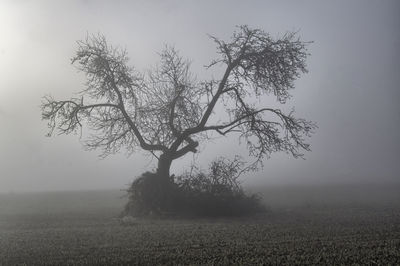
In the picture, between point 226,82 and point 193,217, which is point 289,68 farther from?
point 193,217

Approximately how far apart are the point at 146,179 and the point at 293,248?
28.1ft

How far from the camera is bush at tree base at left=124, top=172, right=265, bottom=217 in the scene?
50.7 feet

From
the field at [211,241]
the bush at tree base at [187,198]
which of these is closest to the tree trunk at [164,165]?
the bush at tree base at [187,198]

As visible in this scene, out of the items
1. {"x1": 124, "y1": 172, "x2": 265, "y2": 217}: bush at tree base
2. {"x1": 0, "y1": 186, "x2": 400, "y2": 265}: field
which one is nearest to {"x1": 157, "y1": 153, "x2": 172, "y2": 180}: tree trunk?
{"x1": 124, "y1": 172, "x2": 265, "y2": 217}: bush at tree base

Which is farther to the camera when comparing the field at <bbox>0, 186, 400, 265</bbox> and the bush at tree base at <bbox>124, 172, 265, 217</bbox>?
the bush at tree base at <bbox>124, 172, 265, 217</bbox>

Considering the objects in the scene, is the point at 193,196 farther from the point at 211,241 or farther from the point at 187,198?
the point at 211,241

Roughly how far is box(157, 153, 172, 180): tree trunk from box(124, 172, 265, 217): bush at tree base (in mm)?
155

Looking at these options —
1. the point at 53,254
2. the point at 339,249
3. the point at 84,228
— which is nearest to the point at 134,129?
the point at 84,228

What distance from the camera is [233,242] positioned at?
29.1ft

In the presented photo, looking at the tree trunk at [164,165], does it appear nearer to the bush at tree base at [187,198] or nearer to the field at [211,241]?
the bush at tree base at [187,198]

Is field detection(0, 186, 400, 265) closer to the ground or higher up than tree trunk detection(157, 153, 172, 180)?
closer to the ground

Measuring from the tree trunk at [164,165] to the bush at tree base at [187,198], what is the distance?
15cm

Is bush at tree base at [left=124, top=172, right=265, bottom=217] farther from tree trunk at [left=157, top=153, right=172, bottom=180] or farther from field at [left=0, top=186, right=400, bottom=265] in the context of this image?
field at [left=0, top=186, right=400, bottom=265]

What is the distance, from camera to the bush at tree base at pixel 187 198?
15453 millimetres
